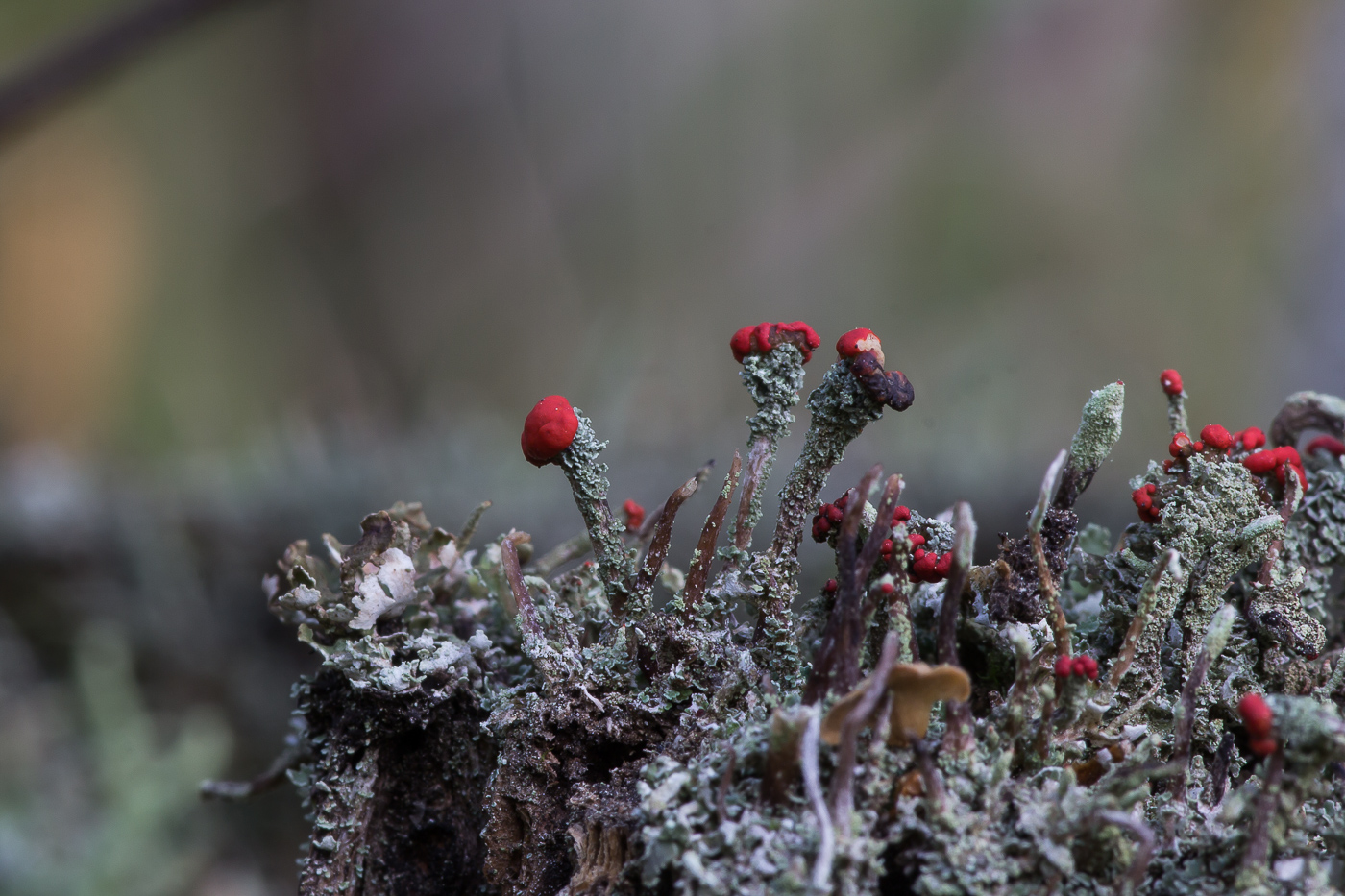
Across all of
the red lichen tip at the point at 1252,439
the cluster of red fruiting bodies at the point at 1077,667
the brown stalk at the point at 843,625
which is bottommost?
the cluster of red fruiting bodies at the point at 1077,667

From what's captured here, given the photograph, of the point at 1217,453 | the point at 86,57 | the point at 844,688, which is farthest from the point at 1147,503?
the point at 86,57

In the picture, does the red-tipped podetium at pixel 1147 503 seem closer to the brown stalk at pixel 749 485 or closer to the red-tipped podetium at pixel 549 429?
the brown stalk at pixel 749 485

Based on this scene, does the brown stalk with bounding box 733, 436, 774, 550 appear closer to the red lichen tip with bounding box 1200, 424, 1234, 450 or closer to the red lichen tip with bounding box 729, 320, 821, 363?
the red lichen tip with bounding box 729, 320, 821, 363

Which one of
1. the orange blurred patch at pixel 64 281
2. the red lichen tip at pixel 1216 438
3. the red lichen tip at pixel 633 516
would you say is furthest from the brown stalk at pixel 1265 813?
the orange blurred patch at pixel 64 281

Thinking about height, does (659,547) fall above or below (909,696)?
above

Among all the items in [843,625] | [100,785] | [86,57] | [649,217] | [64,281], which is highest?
[649,217]

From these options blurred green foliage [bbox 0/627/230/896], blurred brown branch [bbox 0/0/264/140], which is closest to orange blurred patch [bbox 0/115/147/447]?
blurred brown branch [bbox 0/0/264/140]

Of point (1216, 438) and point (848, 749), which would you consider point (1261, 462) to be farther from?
point (848, 749)

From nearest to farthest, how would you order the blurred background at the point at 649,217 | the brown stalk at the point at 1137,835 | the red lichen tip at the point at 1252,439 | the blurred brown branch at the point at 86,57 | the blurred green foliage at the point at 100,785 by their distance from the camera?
the brown stalk at the point at 1137,835, the red lichen tip at the point at 1252,439, the blurred green foliage at the point at 100,785, the blurred brown branch at the point at 86,57, the blurred background at the point at 649,217
